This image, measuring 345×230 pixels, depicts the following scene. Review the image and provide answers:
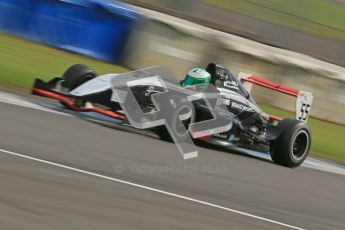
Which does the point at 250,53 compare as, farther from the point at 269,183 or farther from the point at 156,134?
the point at 269,183

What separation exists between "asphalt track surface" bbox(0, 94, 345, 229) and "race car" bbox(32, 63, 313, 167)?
0.21 m

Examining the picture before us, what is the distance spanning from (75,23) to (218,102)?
20.2ft

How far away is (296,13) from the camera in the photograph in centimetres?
1802

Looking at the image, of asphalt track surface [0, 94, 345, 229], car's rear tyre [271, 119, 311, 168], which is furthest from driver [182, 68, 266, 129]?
asphalt track surface [0, 94, 345, 229]

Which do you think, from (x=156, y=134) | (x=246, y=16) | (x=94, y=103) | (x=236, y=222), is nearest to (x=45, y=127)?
(x=94, y=103)

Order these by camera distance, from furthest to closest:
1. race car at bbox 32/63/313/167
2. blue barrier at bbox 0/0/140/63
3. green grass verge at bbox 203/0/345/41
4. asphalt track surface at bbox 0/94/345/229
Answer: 1. green grass verge at bbox 203/0/345/41
2. blue barrier at bbox 0/0/140/63
3. race car at bbox 32/63/313/167
4. asphalt track surface at bbox 0/94/345/229

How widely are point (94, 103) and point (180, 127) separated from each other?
110 cm

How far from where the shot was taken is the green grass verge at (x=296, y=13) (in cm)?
1802

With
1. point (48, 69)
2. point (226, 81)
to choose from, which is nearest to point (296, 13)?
point (48, 69)

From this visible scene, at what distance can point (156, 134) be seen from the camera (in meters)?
9.95

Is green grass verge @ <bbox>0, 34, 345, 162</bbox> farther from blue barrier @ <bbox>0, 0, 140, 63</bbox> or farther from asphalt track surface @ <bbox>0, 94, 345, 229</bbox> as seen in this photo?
asphalt track surface @ <bbox>0, 94, 345, 229</bbox>

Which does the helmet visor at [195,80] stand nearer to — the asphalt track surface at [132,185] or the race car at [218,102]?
the race car at [218,102]

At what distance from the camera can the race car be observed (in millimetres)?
9430

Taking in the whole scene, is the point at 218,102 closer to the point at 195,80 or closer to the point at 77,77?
the point at 195,80
